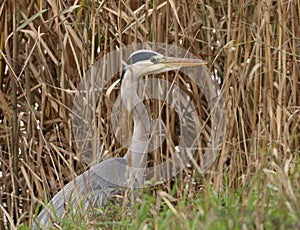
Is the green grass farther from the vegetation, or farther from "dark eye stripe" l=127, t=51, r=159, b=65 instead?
"dark eye stripe" l=127, t=51, r=159, b=65

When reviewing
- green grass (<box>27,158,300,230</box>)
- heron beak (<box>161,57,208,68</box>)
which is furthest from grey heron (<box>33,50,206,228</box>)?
green grass (<box>27,158,300,230</box>)

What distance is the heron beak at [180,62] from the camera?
2.97m

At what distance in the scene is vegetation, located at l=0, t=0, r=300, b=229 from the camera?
8.34 feet

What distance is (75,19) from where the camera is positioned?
340cm

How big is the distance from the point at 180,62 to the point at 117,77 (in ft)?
1.60

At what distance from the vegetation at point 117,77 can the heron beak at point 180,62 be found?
0.06m

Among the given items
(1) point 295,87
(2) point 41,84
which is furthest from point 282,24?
(2) point 41,84

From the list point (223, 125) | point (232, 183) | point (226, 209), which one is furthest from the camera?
point (223, 125)

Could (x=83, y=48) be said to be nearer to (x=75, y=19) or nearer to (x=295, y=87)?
(x=75, y=19)

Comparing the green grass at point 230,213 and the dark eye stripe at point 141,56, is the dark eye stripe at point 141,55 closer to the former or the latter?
the dark eye stripe at point 141,56

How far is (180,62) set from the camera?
3014mm

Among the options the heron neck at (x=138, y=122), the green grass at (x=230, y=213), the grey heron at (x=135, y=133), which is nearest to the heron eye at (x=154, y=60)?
the grey heron at (x=135, y=133)

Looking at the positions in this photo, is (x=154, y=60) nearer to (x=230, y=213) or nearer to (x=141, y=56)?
(x=141, y=56)

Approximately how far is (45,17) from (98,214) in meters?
1.55
